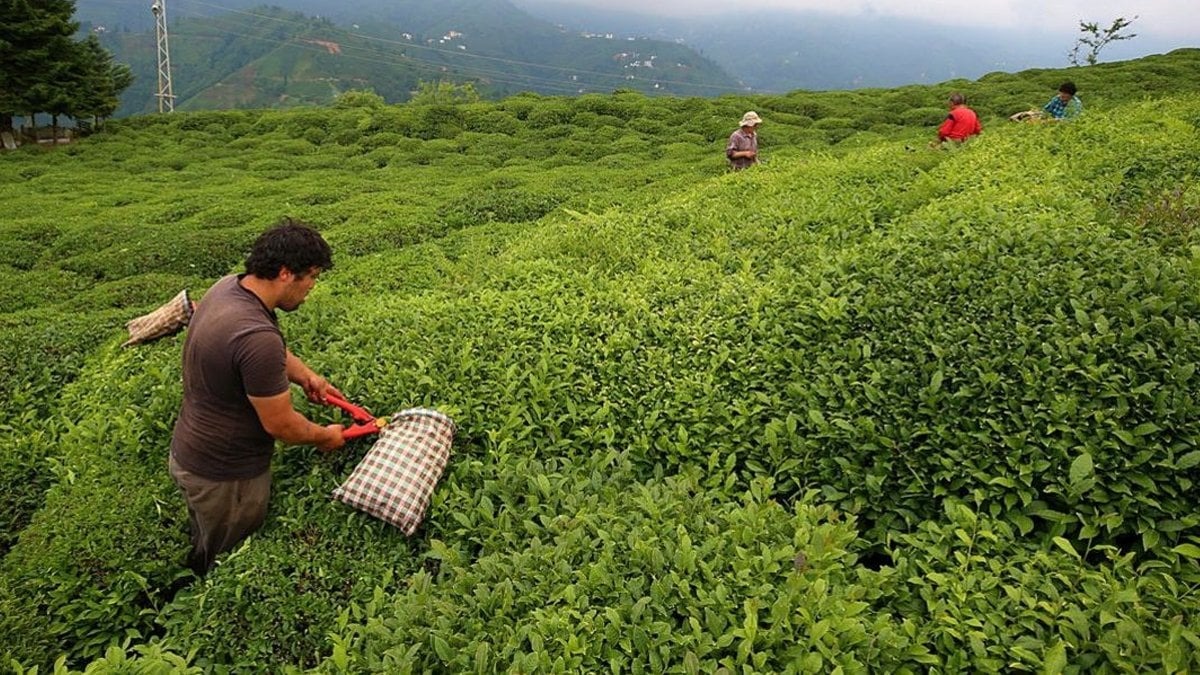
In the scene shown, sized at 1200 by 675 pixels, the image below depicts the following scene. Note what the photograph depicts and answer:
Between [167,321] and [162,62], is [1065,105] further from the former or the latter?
[162,62]

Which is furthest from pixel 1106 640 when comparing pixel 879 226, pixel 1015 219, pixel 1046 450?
pixel 879 226

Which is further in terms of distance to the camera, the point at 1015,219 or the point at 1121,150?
the point at 1121,150

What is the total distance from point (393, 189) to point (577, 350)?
1603 centimetres

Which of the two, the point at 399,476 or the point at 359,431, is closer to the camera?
the point at 399,476

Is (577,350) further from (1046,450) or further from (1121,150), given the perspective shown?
(1121,150)

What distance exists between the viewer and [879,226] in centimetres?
847

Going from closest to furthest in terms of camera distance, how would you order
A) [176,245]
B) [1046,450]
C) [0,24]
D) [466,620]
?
[466,620], [1046,450], [176,245], [0,24]

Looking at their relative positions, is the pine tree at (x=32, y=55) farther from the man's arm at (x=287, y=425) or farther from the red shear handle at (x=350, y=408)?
the man's arm at (x=287, y=425)

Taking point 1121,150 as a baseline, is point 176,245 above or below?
below

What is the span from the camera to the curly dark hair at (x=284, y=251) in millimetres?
4633

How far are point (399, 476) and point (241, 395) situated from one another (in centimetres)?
119

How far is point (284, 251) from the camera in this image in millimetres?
4637

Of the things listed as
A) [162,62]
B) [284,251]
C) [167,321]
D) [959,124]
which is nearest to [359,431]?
[284,251]

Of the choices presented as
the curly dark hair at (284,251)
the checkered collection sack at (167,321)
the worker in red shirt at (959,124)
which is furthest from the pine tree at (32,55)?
the worker in red shirt at (959,124)
